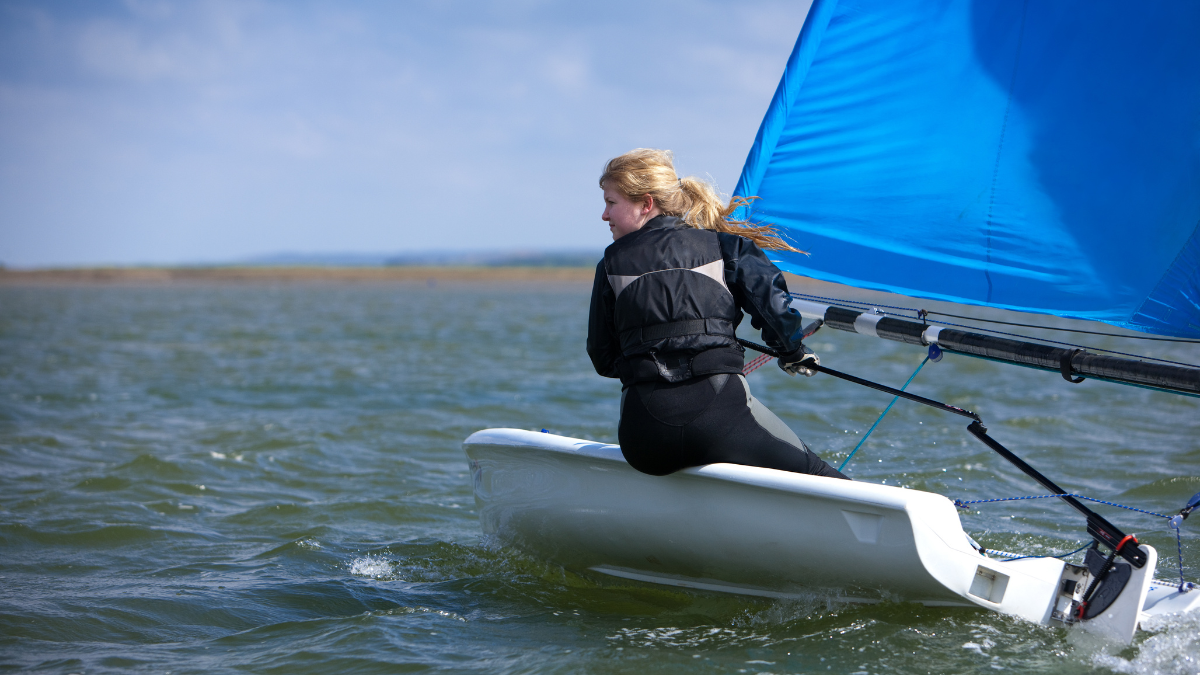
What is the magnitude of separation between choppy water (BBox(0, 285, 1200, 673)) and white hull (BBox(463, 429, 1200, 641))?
0.11 metres

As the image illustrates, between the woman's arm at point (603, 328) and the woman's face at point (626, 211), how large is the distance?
0.13 meters

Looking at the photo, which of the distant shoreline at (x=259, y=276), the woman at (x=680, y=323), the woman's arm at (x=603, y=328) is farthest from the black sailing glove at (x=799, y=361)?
the distant shoreline at (x=259, y=276)

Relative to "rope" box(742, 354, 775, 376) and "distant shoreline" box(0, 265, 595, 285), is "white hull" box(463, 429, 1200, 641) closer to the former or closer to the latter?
"rope" box(742, 354, 775, 376)

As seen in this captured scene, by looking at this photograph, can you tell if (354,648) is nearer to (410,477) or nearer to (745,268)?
(745,268)

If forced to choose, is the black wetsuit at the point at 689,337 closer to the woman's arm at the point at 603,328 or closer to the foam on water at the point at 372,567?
the woman's arm at the point at 603,328

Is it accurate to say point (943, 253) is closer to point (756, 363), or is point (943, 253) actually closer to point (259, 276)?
point (756, 363)

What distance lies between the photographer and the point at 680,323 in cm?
246

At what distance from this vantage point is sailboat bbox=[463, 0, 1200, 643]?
2.37 metres

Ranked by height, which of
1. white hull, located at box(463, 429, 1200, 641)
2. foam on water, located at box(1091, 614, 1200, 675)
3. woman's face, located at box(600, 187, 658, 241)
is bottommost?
foam on water, located at box(1091, 614, 1200, 675)

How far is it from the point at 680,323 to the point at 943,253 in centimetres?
103

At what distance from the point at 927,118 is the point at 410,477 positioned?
3366mm

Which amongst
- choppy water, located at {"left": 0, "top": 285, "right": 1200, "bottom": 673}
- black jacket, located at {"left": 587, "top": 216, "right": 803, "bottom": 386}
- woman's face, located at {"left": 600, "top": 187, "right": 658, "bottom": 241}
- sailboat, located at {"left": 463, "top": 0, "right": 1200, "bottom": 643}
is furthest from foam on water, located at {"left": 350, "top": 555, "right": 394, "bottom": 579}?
woman's face, located at {"left": 600, "top": 187, "right": 658, "bottom": 241}

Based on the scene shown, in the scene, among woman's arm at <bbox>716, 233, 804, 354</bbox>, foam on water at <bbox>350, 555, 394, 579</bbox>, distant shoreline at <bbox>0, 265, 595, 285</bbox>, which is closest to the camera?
woman's arm at <bbox>716, 233, 804, 354</bbox>

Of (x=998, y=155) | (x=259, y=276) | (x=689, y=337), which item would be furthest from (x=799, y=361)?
(x=259, y=276)
